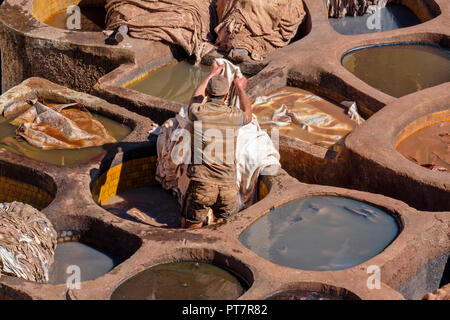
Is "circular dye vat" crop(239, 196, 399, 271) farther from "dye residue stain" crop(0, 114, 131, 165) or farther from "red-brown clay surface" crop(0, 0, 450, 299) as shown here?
"dye residue stain" crop(0, 114, 131, 165)

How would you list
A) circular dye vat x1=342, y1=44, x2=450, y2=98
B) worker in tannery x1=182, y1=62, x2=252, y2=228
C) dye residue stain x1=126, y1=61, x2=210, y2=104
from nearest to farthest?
worker in tannery x1=182, y1=62, x2=252, y2=228 < circular dye vat x1=342, y1=44, x2=450, y2=98 < dye residue stain x1=126, y1=61, x2=210, y2=104

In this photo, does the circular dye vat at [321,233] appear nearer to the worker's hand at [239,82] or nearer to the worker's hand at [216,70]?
the worker's hand at [239,82]

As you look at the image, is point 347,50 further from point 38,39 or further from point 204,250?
point 204,250

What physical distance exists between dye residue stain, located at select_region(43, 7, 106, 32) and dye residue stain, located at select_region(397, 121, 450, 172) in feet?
18.7

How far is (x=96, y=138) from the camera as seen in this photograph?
9.09 m

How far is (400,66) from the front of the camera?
1096cm

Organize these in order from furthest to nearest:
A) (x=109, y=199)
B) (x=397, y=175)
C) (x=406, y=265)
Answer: (x=109, y=199) → (x=397, y=175) → (x=406, y=265)

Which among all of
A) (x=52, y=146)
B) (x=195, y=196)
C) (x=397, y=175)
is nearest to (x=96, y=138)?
(x=52, y=146)

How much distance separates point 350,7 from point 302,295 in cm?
727

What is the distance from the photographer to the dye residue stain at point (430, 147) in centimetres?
891

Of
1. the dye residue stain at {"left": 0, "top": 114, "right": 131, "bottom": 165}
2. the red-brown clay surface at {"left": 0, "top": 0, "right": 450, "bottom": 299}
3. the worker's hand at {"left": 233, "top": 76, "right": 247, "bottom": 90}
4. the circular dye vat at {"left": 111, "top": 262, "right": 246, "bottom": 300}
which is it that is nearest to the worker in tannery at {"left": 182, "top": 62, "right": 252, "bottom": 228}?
the worker's hand at {"left": 233, "top": 76, "right": 247, "bottom": 90}

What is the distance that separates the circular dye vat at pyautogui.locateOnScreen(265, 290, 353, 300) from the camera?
20.9 feet

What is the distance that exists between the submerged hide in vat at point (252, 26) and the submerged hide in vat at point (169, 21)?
9.6 inches

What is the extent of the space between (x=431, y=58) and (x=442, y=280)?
15.5ft
